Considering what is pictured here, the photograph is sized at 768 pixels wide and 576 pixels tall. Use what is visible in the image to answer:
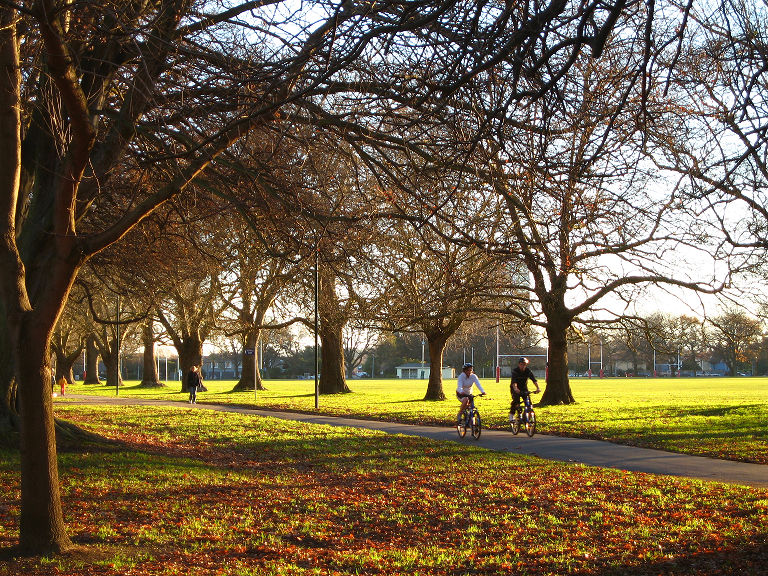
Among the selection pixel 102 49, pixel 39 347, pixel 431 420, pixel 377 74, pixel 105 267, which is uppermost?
pixel 102 49

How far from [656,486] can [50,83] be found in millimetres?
9000

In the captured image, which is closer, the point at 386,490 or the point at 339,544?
the point at 339,544

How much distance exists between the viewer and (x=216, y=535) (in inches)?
298

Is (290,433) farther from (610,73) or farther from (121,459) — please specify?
(610,73)

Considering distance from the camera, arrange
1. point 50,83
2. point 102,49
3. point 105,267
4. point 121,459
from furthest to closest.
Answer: point 105,267, point 121,459, point 102,49, point 50,83

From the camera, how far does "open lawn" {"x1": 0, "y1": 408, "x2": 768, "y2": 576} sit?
650 cm

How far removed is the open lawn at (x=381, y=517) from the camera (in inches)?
256

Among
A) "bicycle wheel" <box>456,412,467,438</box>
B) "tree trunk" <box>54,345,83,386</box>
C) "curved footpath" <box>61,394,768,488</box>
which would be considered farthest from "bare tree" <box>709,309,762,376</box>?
"tree trunk" <box>54,345,83,386</box>

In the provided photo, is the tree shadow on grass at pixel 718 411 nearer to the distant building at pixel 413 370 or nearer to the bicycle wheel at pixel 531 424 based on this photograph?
the bicycle wheel at pixel 531 424

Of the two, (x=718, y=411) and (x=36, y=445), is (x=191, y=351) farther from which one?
(x=36, y=445)

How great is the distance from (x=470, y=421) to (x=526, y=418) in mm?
1550

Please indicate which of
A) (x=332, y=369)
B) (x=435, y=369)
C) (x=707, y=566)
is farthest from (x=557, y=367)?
(x=707, y=566)

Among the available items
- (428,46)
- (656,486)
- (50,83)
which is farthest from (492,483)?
(50,83)

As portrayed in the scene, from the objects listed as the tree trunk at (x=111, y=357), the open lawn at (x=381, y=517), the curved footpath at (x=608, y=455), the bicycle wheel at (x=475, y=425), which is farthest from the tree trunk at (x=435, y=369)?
the tree trunk at (x=111, y=357)
